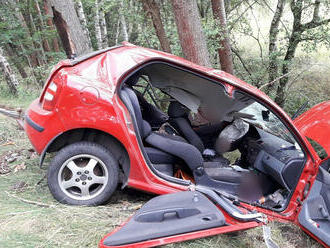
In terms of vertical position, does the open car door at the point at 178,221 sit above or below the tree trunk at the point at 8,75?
below

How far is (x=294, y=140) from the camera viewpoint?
9.78 feet

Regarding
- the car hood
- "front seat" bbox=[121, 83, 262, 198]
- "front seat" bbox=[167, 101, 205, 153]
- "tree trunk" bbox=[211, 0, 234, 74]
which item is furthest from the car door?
"tree trunk" bbox=[211, 0, 234, 74]

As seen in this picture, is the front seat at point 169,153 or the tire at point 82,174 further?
the front seat at point 169,153

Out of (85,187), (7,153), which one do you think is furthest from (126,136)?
(7,153)

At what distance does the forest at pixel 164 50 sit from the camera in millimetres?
2471

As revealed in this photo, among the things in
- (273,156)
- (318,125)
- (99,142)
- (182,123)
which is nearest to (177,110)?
(182,123)

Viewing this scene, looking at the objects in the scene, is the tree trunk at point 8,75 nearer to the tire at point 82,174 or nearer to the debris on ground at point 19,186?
the debris on ground at point 19,186

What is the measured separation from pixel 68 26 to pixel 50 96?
319 centimetres

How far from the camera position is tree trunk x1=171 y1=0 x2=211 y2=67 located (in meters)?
4.85

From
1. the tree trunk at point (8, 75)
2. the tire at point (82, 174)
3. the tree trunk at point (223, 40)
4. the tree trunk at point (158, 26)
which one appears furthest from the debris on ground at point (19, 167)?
the tree trunk at point (8, 75)

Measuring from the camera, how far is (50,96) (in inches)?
108

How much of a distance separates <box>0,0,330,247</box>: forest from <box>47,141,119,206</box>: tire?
0.42ft

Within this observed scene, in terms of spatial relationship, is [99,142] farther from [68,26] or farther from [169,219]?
[68,26]

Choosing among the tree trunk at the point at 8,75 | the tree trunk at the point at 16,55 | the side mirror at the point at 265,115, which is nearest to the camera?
the side mirror at the point at 265,115
